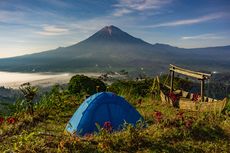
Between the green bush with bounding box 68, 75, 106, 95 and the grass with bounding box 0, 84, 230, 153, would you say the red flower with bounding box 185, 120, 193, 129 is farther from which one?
the green bush with bounding box 68, 75, 106, 95

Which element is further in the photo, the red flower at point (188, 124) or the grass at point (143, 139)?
the red flower at point (188, 124)

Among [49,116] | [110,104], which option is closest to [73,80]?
[49,116]

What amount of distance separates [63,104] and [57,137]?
11.6 metres

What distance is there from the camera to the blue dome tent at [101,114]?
1376 centimetres

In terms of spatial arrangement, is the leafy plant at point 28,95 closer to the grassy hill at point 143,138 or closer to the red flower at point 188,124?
the grassy hill at point 143,138

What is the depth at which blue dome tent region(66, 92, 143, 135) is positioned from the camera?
1376 cm

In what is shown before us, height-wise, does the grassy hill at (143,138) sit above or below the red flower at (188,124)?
below

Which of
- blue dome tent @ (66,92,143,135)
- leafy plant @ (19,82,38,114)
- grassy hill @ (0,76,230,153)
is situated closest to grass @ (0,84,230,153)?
grassy hill @ (0,76,230,153)

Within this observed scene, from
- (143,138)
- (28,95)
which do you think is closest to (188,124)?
(143,138)

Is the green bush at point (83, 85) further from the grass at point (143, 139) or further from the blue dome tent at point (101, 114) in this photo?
the grass at point (143, 139)

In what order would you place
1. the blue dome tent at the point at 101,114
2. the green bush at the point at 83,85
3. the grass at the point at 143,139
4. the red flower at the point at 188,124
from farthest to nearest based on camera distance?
the green bush at the point at 83,85 → the blue dome tent at the point at 101,114 → the red flower at the point at 188,124 → the grass at the point at 143,139

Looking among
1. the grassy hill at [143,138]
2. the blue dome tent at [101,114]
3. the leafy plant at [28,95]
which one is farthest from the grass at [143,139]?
the leafy plant at [28,95]

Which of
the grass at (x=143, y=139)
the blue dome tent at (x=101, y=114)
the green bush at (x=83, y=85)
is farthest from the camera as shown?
the green bush at (x=83, y=85)

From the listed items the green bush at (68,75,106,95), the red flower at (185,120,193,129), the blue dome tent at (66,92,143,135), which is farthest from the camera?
the green bush at (68,75,106,95)
